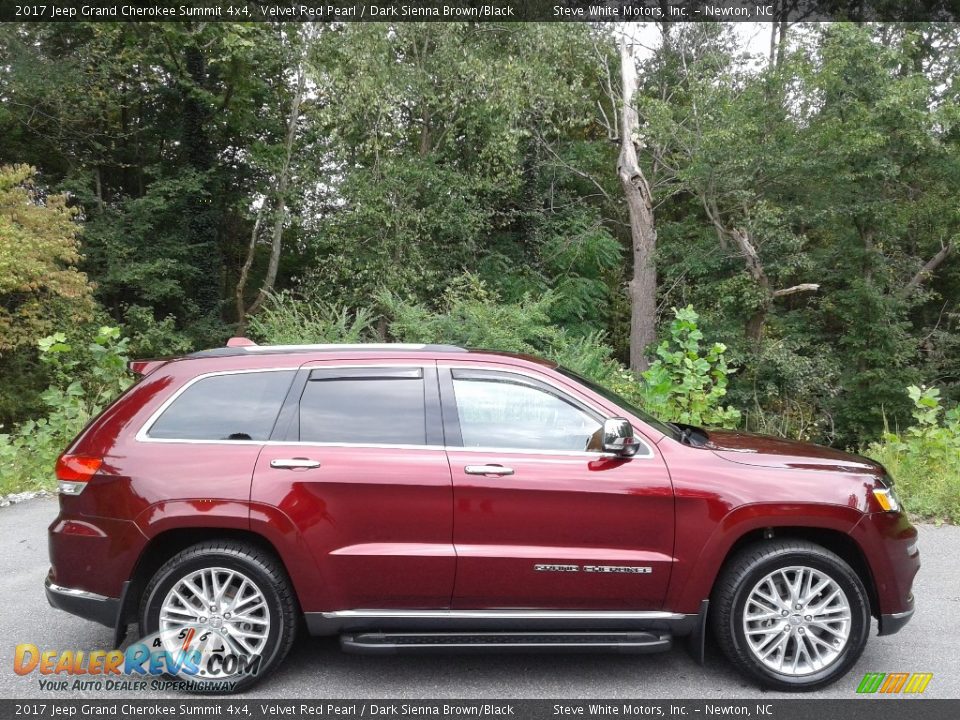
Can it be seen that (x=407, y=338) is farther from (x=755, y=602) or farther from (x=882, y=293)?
(x=882, y=293)

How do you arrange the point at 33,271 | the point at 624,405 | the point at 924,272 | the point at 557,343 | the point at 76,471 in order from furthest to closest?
the point at 924,272 → the point at 33,271 → the point at 557,343 → the point at 624,405 → the point at 76,471

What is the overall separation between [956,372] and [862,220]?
5.22 metres

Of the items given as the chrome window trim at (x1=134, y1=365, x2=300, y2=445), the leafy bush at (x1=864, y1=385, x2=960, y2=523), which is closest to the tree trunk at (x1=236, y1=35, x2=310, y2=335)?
the leafy bush at (x1=864, y1=385, x2=960, y2=523)

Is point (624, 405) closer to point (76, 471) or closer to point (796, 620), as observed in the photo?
point (796, 620)

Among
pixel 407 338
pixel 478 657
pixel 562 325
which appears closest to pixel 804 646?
pixel 478 657

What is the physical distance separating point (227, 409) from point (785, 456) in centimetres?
308

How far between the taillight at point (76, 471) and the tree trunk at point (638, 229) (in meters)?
18.3

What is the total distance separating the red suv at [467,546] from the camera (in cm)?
386

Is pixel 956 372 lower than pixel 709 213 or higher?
lower

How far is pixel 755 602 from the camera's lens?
3943 mm

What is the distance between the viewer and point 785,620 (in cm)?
392

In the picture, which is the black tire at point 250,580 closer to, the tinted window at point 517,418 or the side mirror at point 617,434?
the tinted window at point 517,418

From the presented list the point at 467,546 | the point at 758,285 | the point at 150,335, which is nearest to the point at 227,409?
the point at 467,546

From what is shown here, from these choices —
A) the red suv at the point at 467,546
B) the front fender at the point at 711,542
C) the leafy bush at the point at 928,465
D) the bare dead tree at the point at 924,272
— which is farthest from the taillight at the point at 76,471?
the bare dead tree at the point at 924,272
